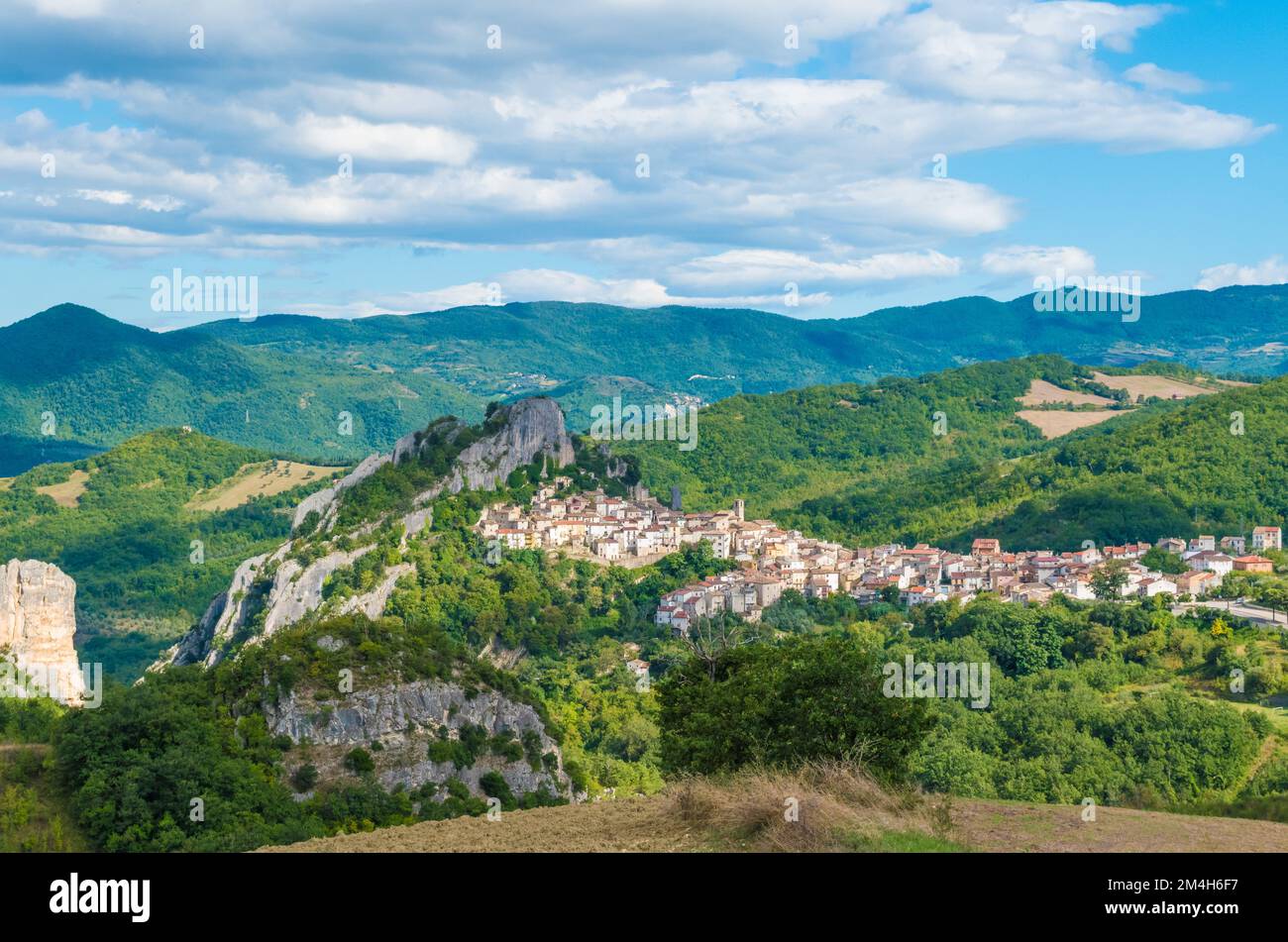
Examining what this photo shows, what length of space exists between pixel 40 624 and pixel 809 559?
40.0 metres

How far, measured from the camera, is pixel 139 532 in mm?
104125

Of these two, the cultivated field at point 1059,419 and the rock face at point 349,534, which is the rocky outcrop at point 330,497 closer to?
the rock face at point 349,534

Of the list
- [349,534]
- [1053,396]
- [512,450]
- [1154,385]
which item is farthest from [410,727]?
[1154,385]

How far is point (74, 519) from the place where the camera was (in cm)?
11088

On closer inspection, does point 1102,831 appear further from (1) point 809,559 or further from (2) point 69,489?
(2) point 69,489

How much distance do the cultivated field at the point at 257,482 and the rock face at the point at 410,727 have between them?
86960 millimetres

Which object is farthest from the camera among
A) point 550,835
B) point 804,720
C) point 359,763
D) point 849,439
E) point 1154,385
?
point 1154,385

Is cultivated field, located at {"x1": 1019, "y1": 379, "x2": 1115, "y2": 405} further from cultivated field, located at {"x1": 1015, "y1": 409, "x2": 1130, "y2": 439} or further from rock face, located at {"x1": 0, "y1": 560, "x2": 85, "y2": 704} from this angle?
rock face, located at {"x1": 0, "y1": 560, "x2": 85, "y2": 704}

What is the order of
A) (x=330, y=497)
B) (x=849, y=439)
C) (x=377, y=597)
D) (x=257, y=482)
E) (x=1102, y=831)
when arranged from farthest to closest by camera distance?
1. (x=849, y=439)
2. (x=257, y=482)
3. (x=330, y=497)
4. (x=377, y=597)
5. (x=1102, y=831)

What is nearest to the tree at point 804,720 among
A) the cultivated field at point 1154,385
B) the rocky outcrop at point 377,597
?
the rocky outcrop at point 377,597

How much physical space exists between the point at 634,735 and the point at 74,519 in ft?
274

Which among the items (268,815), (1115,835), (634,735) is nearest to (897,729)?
(1115,835)

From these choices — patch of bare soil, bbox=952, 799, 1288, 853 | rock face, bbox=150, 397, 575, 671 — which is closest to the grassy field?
patch of bare soil, bbox=952, 799, 1288, 853
